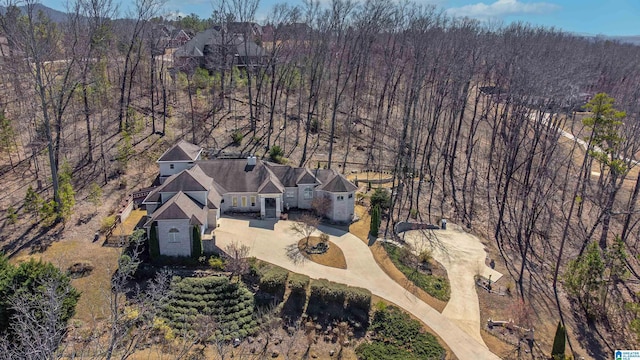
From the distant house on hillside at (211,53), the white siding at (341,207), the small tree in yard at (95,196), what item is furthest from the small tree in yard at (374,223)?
the distant house on hillside at (211,53)

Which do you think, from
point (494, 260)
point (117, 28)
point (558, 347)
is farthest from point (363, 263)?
point (117, 28)

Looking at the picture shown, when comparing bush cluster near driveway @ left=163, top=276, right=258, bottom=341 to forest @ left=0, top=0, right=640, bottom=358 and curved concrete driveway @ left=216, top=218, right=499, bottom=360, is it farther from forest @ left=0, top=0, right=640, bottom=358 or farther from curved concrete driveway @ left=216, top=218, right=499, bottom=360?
forest @ left=0, top=0, right=640, bottom=358

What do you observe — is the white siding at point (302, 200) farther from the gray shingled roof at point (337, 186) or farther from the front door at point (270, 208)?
the front door at point (270, 208)

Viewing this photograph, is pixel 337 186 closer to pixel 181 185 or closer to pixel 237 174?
pixel 237 174

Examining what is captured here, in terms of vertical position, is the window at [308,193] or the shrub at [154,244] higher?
the window at [308,193]

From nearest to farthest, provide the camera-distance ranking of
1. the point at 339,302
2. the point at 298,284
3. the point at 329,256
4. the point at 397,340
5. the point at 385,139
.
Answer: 1. the point at 397,340
2. the point at 339,302
3. the point at 298,284
4. the point at 329,256
5. the point at 385,139

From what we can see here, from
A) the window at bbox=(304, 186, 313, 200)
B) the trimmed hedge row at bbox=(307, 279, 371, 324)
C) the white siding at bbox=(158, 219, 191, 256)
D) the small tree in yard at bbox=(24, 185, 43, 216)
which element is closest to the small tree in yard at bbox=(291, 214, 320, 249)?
the window at bbox=(304, 186, 313, 200)

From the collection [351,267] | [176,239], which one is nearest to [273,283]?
[351,267]
